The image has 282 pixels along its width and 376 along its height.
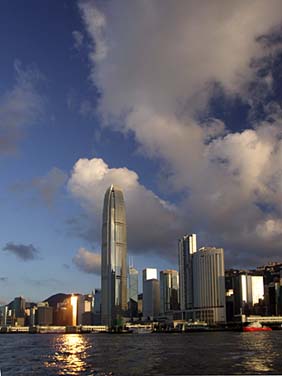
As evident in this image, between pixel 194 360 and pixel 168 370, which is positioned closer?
pixel 168 370

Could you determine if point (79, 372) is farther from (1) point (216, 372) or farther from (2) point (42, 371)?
(1) point (216, 372)

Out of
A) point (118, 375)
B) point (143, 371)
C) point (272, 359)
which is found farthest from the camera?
point (272, 359)

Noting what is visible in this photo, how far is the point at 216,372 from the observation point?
210 feet

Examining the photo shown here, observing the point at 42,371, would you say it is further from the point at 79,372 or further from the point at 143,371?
the point at 143,371

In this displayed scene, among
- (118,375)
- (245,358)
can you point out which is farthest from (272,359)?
(118,375)

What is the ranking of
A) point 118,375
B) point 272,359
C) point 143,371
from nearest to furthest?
1. point 118,375
2. point 143,371
3. point 272,359

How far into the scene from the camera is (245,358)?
81.9 meters

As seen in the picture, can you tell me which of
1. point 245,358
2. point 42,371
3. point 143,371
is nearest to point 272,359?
point 245,358

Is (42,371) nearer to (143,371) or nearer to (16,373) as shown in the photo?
(16,373)

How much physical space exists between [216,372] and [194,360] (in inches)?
671

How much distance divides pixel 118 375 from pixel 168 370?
8.98 metres

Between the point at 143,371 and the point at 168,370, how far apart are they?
3.42m

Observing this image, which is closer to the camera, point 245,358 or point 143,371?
point 143,371

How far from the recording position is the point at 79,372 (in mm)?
66000
